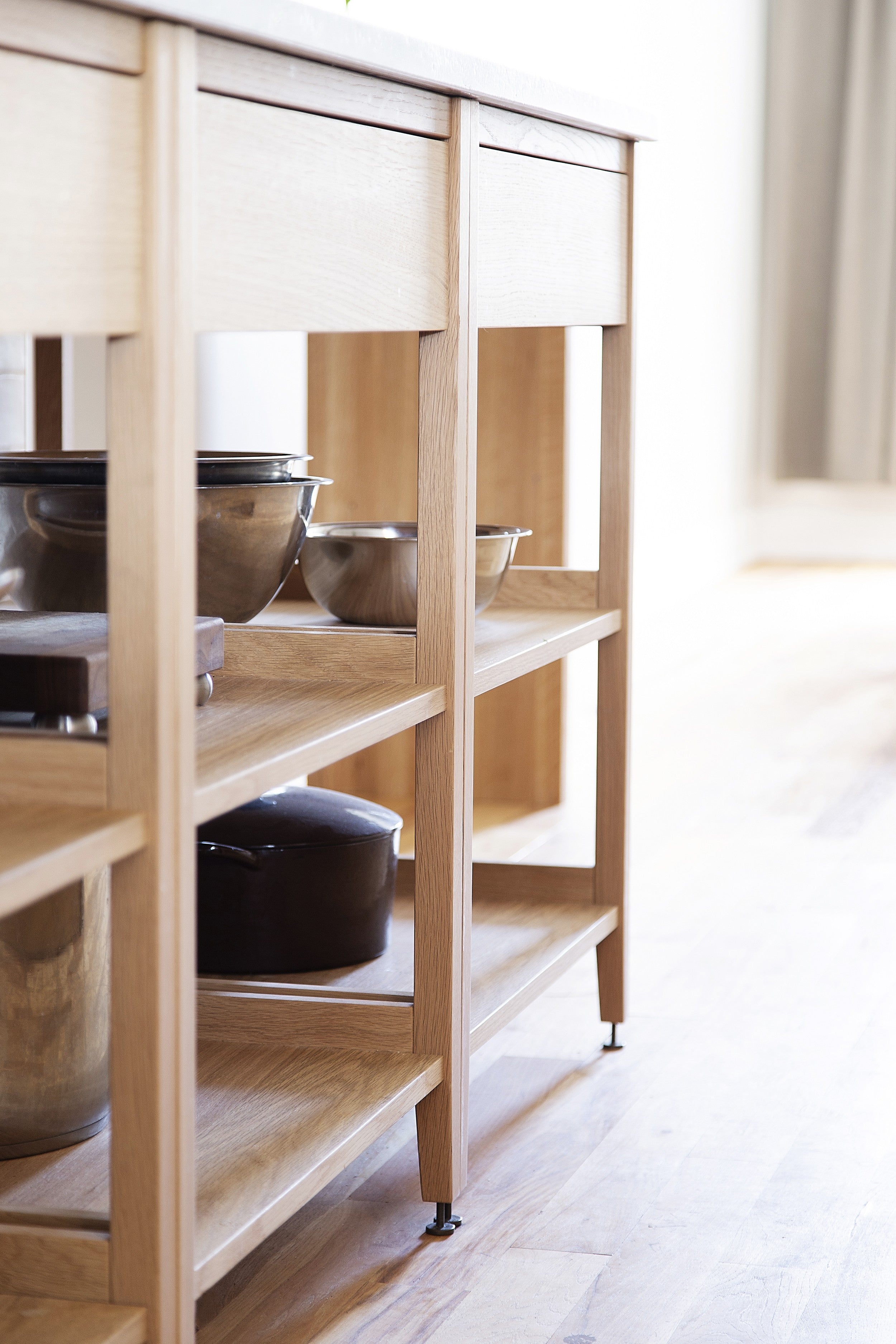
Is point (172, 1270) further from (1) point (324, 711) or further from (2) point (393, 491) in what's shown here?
(2) point (393, 491)

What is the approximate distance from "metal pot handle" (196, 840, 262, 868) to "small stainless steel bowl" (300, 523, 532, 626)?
26cm

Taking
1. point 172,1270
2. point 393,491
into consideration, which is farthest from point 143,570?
point 393,491

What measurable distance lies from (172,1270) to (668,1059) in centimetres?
107

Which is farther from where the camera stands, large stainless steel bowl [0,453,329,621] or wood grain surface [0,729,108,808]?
large stainless steel bowl [0,453,329,621]

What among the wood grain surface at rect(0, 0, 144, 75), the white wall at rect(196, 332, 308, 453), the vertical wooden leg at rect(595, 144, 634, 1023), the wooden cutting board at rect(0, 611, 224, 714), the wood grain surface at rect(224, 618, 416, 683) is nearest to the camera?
the wood grain surface at rect(0, 0, 144, 75)

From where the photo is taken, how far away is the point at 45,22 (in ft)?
2.98

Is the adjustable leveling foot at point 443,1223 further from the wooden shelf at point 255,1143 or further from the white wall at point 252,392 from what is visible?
the white wall at point 252,392

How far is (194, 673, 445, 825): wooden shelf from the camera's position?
44.9 inches

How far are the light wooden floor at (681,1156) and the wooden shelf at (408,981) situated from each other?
0.16m

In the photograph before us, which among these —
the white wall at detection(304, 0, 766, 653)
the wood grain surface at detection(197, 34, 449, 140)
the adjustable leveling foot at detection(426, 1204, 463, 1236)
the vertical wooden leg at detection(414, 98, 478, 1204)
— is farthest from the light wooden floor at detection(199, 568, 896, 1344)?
the white wall at detection(304, 0, 766, 653)

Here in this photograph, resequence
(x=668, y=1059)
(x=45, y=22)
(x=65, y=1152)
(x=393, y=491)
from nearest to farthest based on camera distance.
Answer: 1. (x=45, y=22)
2. (x=65, y=1152)
3. (x=668, y=1059)
4. (x=393, y=491)

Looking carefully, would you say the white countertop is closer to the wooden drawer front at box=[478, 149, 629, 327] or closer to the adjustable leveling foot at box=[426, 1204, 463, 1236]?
the wooden drawer front at box=[478, 149, 629, 327]

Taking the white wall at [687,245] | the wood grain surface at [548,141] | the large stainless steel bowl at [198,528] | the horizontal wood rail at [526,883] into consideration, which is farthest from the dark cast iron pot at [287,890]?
the white wall at [687,245]

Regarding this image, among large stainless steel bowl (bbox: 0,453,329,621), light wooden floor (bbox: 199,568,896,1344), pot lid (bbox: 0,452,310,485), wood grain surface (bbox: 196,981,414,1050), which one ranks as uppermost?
pot lid (bbox: 0,452,310,485)
